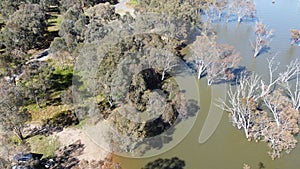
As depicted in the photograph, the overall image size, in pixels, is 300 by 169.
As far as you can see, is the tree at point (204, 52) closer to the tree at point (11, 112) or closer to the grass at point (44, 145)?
the grass at point (44, 145)

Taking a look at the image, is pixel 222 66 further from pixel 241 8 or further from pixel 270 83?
pixel 241 8

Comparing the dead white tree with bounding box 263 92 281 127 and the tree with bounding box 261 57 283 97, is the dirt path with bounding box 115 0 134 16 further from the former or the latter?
the dead white tree with bounding box 263 92 281 127

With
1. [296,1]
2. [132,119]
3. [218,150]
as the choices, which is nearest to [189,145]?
[218,150]

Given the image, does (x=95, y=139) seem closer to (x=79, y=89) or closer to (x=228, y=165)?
(x=79, y=89)

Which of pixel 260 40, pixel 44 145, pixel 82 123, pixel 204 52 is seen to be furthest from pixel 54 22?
pixel 260 40

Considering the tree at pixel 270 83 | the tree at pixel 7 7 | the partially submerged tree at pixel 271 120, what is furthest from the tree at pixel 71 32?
the tree at pixel 270 83

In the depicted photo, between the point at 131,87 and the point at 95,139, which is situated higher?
the point at 131,87
